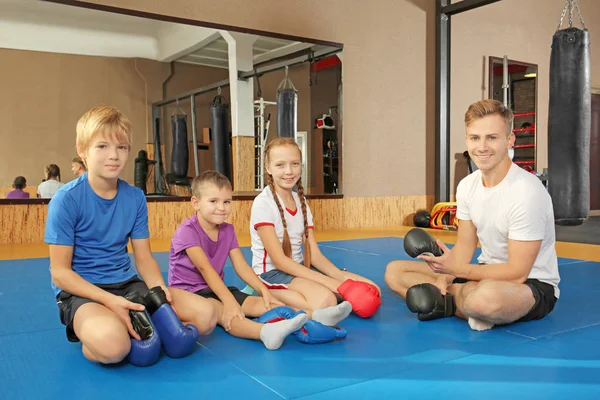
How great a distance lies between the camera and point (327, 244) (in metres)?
5.34

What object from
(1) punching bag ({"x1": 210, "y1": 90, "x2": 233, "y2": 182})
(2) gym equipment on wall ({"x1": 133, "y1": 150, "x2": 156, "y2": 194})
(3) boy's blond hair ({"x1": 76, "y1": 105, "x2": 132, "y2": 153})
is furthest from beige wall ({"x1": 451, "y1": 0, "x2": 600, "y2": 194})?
(3) boy's blond hair ({"x1": 76, "y1": 105, "x2": 132, "y2": 153})

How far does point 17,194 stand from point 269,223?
11.7 ft

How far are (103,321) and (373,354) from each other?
96 cm

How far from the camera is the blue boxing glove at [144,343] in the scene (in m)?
1.86

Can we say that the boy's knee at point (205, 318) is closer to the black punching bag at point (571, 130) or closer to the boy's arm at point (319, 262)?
the boy's arm at point (319, 262)

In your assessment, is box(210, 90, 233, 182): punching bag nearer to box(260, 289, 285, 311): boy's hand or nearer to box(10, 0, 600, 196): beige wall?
box(10, 0, 600, 196): beige wall

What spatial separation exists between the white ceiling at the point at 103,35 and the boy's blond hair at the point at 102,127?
12.5 ft

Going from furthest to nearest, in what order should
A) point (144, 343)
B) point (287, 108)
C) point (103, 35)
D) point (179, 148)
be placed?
1. point (287, 108)
2. point (179, 148)
3. point (103, 35)
4. point (144, 343)

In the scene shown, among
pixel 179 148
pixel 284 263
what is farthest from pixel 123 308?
pixel 179 148

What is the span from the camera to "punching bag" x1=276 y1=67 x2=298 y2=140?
21.2 feet

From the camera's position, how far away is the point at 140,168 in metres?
5.66

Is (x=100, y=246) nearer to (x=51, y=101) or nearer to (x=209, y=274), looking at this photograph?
(x=209, y=274)

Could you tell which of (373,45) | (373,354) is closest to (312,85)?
(373,45)

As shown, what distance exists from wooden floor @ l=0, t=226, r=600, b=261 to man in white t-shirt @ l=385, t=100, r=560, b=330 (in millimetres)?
2352
